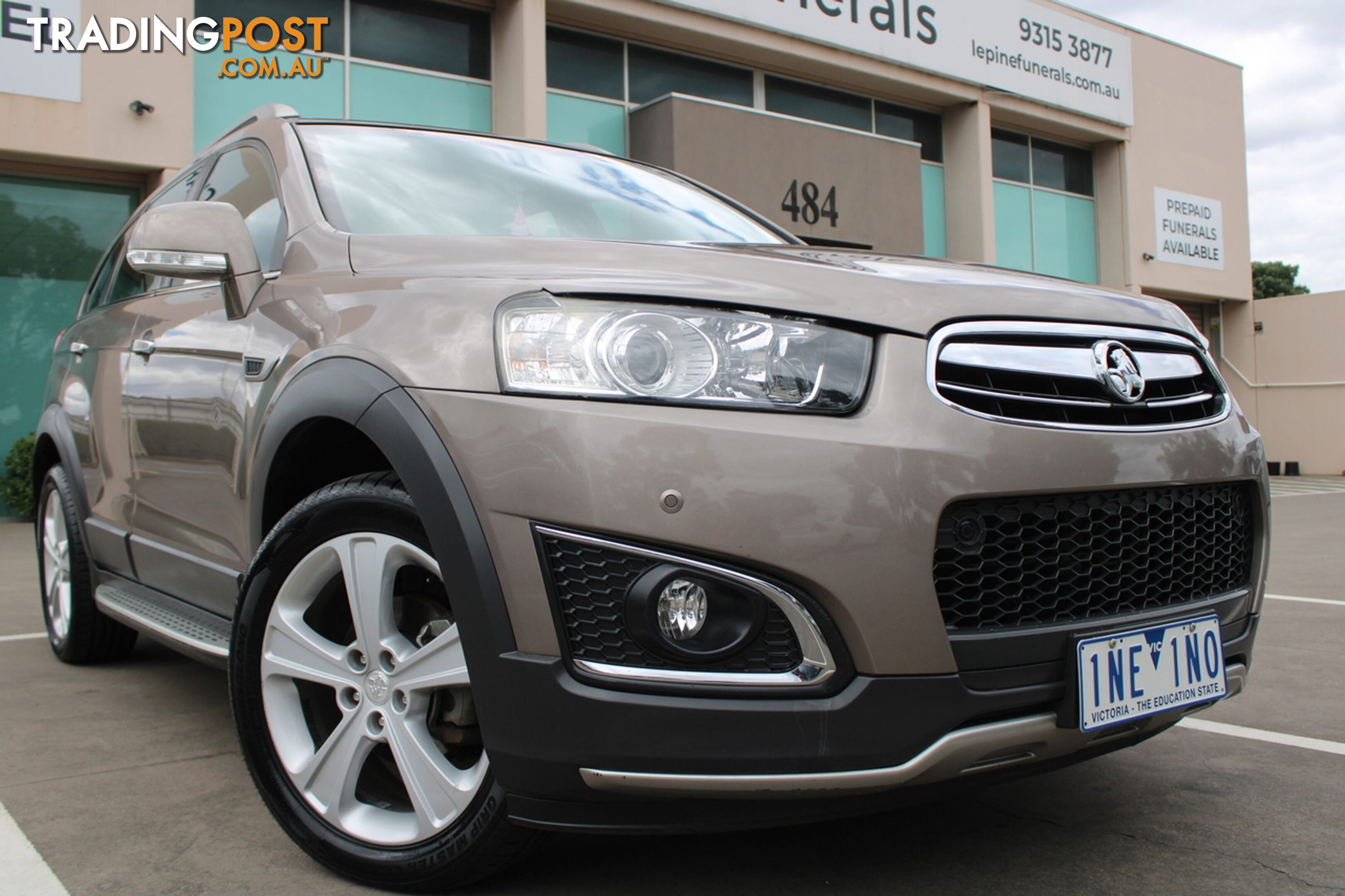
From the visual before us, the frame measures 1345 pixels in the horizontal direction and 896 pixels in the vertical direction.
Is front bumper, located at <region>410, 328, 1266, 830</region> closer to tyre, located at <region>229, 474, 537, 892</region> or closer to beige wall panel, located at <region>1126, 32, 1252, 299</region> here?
tyre, located at <region>229, 474, 537, 892</region>

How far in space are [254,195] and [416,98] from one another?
995 centimetres

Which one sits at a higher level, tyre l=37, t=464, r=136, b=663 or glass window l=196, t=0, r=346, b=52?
glass window l=196, t=0, r=346, b=52

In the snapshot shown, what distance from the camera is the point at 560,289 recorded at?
179 cm

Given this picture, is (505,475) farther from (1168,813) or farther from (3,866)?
(1168,813)

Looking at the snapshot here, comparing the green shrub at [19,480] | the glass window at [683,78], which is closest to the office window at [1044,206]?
the glass window at [683,78]

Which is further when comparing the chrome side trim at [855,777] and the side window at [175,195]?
the side window at [175,195]

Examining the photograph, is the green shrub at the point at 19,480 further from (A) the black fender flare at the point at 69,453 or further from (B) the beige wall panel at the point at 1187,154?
(B) the beige wall panel at the point at 1187,154

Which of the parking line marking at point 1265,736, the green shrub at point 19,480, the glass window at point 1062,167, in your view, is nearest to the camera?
the parking line marking at point 1265,736

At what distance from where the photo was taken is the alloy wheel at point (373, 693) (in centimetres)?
189

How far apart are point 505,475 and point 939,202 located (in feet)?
56.8

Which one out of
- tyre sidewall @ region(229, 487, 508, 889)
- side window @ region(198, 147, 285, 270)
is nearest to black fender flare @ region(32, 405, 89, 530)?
side window @ region(198, 147, 285, 270)

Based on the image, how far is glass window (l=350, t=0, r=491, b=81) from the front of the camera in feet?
39.1

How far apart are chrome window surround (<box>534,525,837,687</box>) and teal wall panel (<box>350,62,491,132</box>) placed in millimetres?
10736

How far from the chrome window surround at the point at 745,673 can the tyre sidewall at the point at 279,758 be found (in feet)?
1.06
